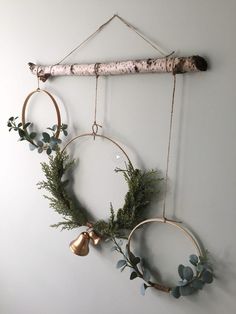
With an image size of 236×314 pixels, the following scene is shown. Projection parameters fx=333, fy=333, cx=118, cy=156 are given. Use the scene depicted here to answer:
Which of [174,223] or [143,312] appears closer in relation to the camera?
[174,223]

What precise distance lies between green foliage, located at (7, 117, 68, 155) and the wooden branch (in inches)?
6.8

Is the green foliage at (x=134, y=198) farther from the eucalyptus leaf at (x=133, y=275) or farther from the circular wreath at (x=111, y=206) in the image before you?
the eucalyptus leaf at (x=133, y=275)

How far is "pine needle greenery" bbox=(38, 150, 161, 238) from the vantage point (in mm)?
895

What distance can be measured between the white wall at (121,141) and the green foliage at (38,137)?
0.05 m

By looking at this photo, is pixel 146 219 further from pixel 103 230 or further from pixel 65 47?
pixel 65 47

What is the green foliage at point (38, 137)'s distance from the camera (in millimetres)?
1060

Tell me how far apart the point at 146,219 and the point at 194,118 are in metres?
0.30

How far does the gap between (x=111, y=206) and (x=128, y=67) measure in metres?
0.40

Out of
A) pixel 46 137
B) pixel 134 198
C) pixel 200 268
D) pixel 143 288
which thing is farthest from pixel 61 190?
pixel 200 268

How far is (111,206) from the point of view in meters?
0.97

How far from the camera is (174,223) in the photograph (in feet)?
2.75

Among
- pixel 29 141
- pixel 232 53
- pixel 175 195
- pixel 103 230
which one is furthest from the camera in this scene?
pixel 29 141

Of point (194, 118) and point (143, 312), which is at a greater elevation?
point (194, 118)

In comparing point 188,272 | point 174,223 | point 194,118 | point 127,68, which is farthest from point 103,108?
point 188,272
